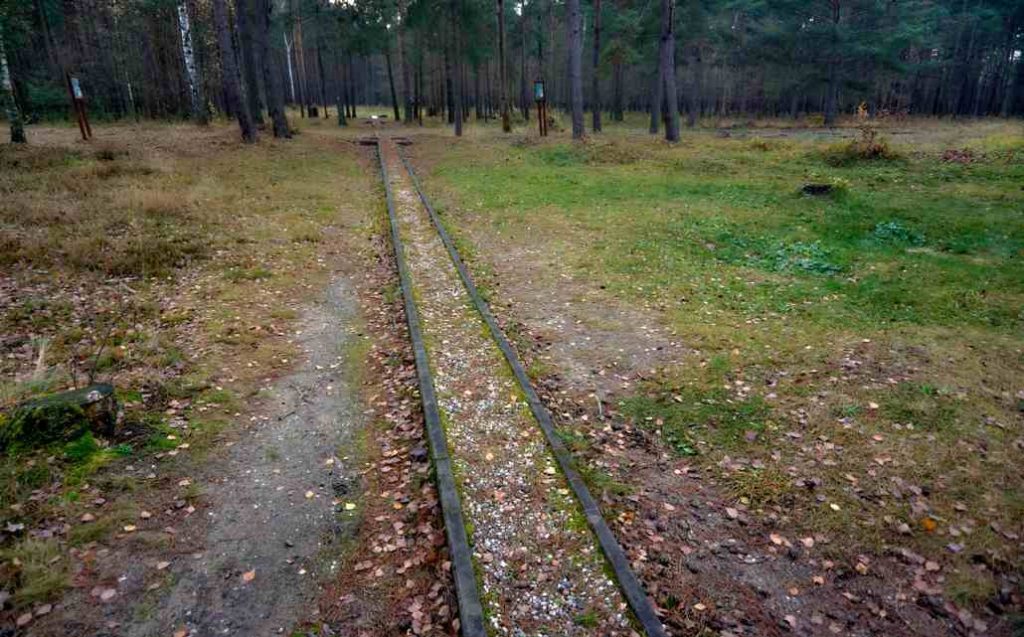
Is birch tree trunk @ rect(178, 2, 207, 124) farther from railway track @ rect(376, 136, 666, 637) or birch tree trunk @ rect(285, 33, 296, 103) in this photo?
railway track @ rect(376, 136, 666, 637)

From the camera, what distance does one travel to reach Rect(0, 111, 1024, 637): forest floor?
3.82m

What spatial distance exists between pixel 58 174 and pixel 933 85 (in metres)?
55.1

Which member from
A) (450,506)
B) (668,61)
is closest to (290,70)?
(668,61)

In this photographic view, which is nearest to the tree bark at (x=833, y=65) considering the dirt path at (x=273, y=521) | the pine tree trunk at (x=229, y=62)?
the pine tree trunk at (x=229, y=62)

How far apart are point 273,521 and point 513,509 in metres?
1.84

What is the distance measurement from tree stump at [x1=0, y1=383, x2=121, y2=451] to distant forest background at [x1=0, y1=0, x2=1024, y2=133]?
23891 millimetres

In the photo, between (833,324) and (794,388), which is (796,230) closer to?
(833,324)

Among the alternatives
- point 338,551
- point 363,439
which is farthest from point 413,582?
point 363,439

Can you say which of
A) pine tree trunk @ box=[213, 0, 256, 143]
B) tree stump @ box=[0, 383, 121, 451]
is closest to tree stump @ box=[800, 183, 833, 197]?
tree stump @ box=[0, 383, 121, 451]

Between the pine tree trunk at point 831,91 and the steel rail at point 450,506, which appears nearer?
the steel rail at point 450,506

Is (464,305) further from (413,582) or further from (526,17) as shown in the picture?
(526,17)

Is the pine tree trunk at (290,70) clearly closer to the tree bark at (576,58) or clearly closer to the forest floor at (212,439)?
the tree bark at (576,58)

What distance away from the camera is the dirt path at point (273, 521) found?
3631mm

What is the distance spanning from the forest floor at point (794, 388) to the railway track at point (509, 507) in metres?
0.29
